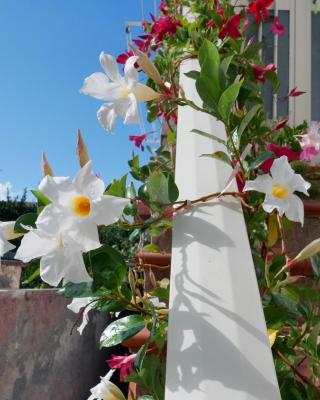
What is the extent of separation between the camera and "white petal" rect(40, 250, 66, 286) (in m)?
0.51

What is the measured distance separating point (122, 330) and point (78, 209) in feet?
0.91

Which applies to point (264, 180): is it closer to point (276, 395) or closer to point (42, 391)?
point (276, 395)

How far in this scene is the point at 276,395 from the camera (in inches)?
16.3

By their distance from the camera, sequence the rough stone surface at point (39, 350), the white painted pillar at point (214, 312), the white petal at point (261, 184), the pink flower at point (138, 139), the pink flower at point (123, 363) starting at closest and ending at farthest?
the white painted pillar at point (214, 312) → the white petal at point (261, 184) → the pink flower at point (123, 363) → the rough stone surface at point (39, 350) → the pink flower at point (138, 139)

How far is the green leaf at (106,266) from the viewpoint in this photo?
605 millimetres

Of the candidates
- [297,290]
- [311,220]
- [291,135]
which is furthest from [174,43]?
[297,290]

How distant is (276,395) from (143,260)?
0.64 metres

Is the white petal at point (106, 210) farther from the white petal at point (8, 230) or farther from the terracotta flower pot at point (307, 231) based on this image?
the terracotta flower pot at point (307, 231)

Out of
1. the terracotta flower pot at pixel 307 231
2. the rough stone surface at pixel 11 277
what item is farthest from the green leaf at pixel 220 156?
the rough stone surface at pixel 11 277

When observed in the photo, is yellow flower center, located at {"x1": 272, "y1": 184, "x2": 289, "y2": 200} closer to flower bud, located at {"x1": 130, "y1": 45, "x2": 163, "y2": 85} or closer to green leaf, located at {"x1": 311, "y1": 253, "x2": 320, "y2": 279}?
green leaf, located at {"x1": 311, "y1": 253, "x2": 320, "y2": 279}

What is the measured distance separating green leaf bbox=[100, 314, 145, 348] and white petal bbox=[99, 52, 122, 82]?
39 centimetres

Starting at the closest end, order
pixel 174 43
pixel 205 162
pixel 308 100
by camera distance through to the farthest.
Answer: pixel 205 162, pixel 174 43, pixel 308 100

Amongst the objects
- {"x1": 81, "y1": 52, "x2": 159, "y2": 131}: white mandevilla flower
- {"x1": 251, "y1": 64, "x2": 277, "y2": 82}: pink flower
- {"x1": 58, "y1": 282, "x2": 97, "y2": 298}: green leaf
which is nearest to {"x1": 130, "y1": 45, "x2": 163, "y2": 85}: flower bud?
{"x1": 81, "y1": 52, "x2": 159, "y2": 131}: white mandevilla flower

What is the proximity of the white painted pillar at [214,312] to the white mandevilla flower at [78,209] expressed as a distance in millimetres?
120
